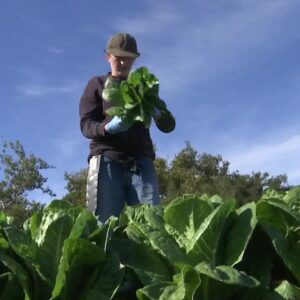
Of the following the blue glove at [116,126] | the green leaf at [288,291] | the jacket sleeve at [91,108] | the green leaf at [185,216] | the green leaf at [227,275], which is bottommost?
the green leaf at [288,291]

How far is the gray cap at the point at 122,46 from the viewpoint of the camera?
5133 mm

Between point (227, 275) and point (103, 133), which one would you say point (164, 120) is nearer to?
point (103, 133)

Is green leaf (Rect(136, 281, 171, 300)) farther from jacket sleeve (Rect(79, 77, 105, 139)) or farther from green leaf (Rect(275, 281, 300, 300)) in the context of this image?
jacket sleeve (Rect(79, 77, 105, 139))

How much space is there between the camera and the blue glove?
15.3 feet

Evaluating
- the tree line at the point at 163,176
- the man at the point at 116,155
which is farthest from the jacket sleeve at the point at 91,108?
the tree line at the point at 163,176

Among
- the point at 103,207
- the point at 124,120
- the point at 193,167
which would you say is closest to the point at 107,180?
the point at 103,207

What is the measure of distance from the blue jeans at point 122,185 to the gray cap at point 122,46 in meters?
0.87

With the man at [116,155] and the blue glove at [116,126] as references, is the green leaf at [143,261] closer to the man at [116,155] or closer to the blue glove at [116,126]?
the blue glove at [116,126]

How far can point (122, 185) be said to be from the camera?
5.17 m

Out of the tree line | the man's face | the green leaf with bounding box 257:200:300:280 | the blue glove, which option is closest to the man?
the man's face

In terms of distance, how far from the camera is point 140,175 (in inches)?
202

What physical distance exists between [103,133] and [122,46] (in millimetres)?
750

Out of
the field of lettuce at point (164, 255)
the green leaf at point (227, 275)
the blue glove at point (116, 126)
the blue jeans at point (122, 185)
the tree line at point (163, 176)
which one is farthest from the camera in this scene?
the tree line at point (163, 176)

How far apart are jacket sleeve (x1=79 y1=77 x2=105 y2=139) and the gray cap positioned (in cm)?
30
